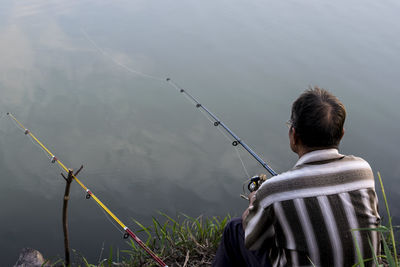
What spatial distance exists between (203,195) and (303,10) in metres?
5.36

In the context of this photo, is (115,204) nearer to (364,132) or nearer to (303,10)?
(364,132)

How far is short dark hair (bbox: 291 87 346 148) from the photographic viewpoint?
4.64ft

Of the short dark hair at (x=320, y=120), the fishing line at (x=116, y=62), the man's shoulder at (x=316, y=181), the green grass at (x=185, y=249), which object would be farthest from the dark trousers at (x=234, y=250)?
the fishing line at (x=116, y=62)

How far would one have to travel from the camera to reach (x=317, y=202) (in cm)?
132

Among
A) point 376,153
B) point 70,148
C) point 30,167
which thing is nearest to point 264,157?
point 376,153

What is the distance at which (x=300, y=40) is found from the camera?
658 cm

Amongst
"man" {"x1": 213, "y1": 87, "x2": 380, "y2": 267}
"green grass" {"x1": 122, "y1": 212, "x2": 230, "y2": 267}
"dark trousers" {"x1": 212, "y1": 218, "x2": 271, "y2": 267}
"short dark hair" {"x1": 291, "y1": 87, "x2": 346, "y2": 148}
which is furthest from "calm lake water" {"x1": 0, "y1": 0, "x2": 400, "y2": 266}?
"short dark hair" {"x1": 291, "y1": 87, "x2": 346, "y2": 148}

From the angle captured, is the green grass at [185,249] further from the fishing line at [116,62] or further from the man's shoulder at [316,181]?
the fishing line at [116,62]

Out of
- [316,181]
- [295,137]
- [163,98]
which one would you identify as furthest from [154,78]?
[316,181]

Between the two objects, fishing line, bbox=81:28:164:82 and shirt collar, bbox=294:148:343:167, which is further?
fishing line, bbox=81:28:164:82

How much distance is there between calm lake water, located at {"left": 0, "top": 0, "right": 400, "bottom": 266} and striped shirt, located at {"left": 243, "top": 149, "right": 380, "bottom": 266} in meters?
2.28

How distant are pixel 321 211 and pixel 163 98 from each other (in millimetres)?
4037

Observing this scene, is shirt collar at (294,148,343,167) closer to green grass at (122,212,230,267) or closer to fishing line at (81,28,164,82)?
green grass at (122,212,230,267)

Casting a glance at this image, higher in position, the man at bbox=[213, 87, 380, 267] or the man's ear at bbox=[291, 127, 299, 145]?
the man's ear at bbox=[291, 127, 299, 145]
